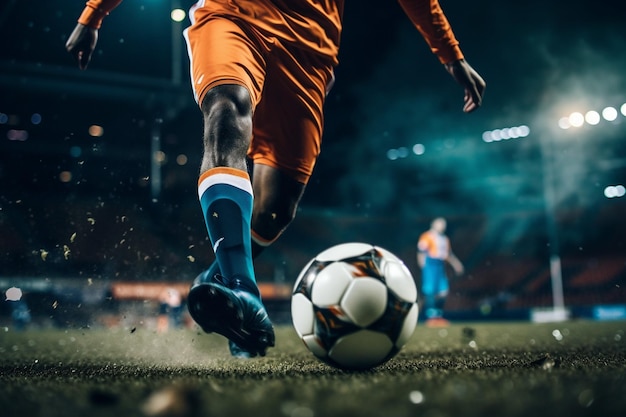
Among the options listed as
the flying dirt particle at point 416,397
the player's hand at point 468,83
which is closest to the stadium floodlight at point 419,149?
the player's hand at point 468,83

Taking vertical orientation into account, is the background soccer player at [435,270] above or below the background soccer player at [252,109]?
below

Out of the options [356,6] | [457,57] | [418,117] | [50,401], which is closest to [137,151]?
[418,117]

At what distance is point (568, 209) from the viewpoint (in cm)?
2186

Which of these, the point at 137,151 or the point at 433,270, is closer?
the point at 433,270

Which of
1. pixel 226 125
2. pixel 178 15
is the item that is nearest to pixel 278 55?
pixel 226 125

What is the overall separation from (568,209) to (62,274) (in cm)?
1768

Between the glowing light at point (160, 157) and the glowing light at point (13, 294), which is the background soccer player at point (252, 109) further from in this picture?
the glowing light at point (160, 157)

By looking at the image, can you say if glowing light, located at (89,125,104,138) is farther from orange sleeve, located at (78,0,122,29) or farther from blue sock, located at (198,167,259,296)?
blue sock, located at (198,167,259,296)

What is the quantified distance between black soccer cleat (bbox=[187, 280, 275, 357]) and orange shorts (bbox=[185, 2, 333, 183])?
77 centimetres

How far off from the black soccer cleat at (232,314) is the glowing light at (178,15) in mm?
13655

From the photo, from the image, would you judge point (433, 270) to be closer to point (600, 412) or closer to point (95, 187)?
point (600, 412)

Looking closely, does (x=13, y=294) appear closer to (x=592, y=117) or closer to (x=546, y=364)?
→ (x=546, y=364)

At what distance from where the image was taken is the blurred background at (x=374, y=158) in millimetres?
15367

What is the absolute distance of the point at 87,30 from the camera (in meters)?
2.48
